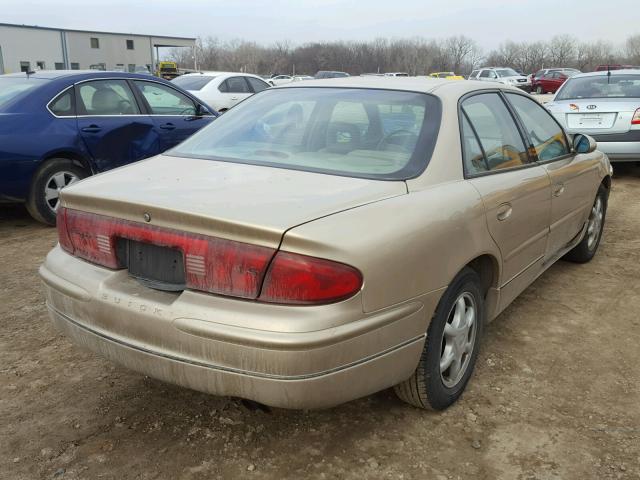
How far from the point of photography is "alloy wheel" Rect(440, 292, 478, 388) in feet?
8.80

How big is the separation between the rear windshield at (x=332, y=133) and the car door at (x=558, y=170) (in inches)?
41.1

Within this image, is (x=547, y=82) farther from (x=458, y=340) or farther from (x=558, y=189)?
(x=458, y=340)

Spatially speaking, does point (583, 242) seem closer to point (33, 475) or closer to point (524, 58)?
point (33, 475)

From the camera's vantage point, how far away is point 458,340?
8.99 ft

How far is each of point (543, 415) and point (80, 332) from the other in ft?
6.76

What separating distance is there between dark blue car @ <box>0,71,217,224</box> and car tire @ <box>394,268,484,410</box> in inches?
178

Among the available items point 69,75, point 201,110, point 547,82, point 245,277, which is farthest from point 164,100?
point 547,82

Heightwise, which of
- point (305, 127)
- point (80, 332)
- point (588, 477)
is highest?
point (305, 127)

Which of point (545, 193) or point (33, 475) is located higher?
point (545, 193)

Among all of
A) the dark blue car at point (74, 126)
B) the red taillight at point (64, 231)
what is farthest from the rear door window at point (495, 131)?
the dark blue car at point (74, 126)

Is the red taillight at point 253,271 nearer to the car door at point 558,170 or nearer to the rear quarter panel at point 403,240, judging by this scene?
the rear quarter panel at point 403,240

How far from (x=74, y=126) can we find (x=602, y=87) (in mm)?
7322

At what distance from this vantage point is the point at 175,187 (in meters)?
2.43

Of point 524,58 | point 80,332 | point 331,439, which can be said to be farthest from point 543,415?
point 524,58
